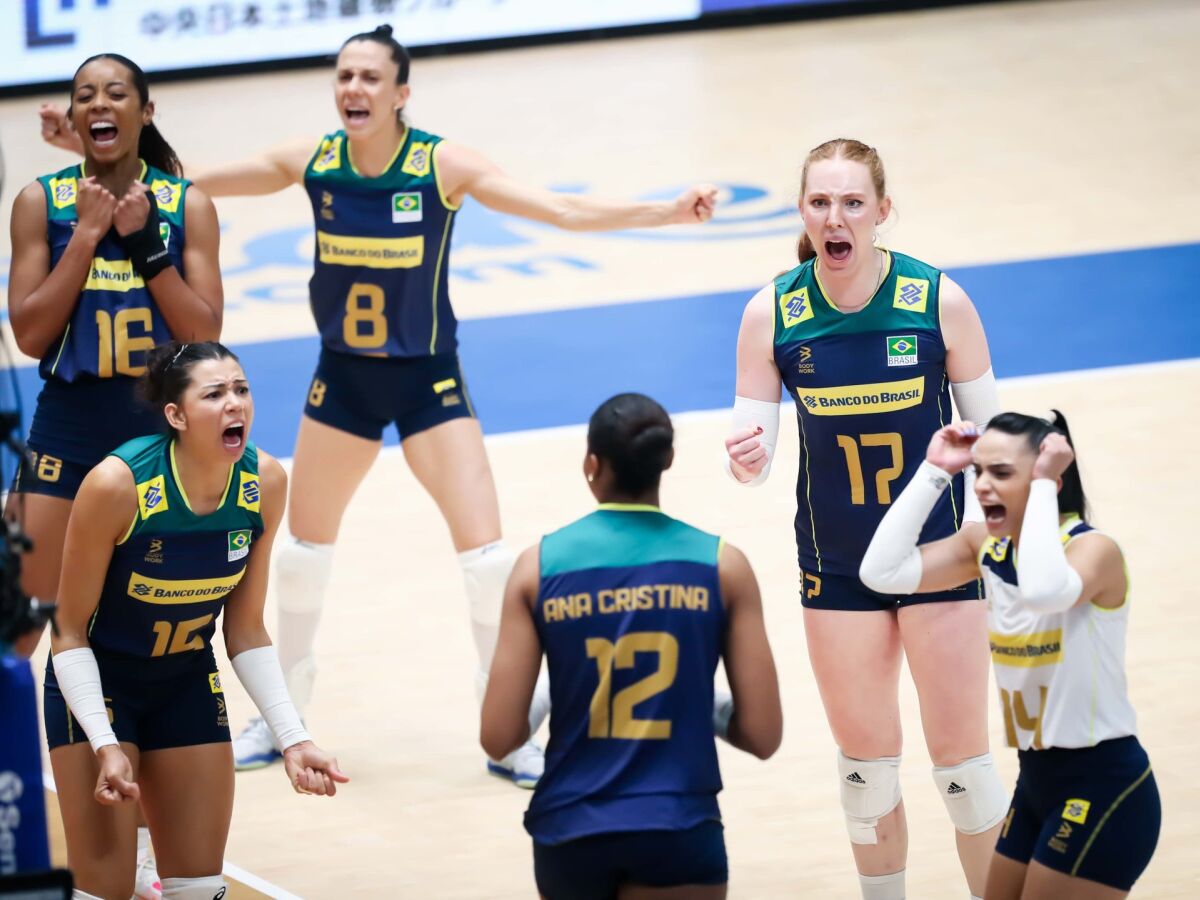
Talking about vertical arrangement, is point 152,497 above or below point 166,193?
below

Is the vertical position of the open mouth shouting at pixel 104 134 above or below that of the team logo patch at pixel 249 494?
above

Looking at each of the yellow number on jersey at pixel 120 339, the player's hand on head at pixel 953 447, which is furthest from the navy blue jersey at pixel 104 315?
the player's hand on head at pixel 953 447

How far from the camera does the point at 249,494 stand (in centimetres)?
485

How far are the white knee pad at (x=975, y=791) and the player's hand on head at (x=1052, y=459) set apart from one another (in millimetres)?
1190

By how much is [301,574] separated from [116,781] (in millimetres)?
2220

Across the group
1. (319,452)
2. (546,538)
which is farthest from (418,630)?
(546,538)

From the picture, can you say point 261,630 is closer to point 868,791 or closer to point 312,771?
point 312,771

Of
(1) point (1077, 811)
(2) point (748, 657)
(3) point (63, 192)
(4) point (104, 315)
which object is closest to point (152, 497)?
(4) point (104, 315)

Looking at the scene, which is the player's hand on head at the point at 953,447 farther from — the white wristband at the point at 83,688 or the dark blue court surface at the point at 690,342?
the dark blue court surface at the point at 690,342

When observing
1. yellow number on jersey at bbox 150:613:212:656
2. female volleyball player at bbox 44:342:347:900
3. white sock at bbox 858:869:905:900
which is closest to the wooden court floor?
white sock at bbox 858:869:905:900

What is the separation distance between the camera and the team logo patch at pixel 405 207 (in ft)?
21.3

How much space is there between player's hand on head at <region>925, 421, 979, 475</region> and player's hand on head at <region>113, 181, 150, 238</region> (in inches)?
101

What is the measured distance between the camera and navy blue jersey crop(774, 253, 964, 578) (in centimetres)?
487

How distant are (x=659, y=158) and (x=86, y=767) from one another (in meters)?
10.1
